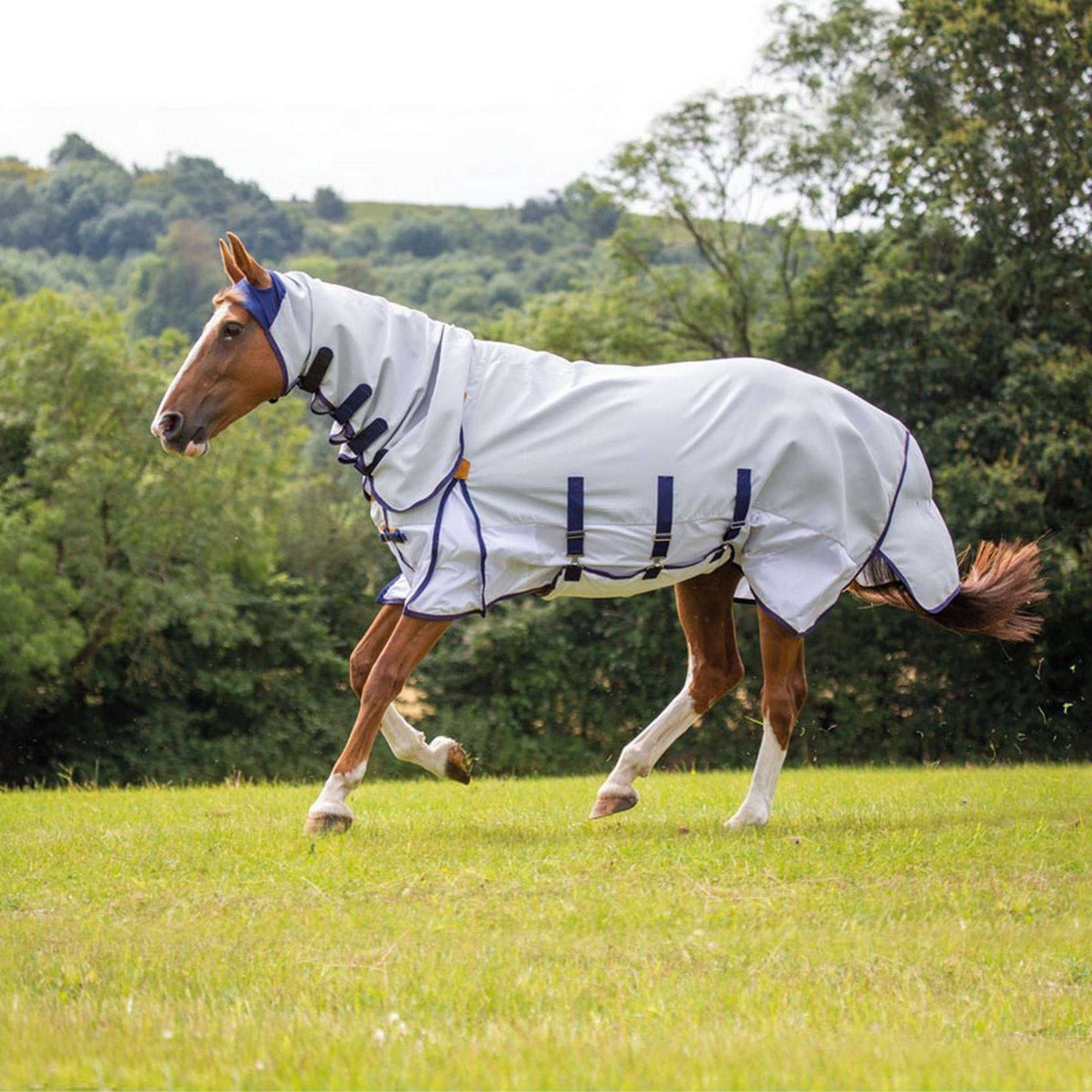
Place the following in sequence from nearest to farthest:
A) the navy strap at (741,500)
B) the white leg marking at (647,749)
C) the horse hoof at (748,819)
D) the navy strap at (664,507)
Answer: the navy strap at (664,507) → the navy strap at (741,500) → the horse hoof at (748,819) → the white leg marking at (647,749)

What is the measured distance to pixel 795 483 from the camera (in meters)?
7.80

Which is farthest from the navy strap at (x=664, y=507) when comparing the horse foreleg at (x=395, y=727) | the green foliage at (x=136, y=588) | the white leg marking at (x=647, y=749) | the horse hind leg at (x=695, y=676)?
the green foliage at (x=136, y=588)

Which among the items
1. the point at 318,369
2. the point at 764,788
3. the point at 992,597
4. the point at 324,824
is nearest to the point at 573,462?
the point at 318,369

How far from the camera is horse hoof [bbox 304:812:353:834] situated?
24.3 feet

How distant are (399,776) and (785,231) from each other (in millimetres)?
11184

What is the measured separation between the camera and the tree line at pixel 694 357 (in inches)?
874

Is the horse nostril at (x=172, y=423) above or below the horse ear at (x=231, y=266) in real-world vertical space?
below

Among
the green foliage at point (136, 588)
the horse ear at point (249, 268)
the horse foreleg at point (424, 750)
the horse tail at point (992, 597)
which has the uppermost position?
the horse ear at point (249, 268)

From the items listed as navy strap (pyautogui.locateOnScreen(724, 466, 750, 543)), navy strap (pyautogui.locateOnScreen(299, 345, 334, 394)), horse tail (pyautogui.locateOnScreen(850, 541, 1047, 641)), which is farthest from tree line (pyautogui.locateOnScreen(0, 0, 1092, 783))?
navy strap (pyautogui.locateOnScreen(299, 345, 334, 394))

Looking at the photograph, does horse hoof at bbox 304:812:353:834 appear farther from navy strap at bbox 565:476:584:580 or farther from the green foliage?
the green foliage

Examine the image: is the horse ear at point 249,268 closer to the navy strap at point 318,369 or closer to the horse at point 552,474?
the horse at point 552,474

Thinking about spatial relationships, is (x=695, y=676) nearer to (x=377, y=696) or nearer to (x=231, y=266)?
(x=377, y=696)

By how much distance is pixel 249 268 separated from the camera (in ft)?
23.7

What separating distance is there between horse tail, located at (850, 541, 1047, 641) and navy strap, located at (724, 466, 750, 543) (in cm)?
106
